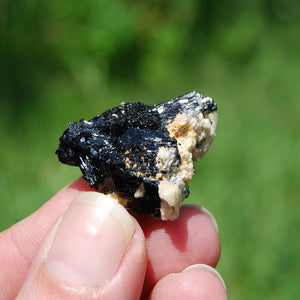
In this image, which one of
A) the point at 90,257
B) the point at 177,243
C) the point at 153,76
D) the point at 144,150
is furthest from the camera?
the point at 153,76

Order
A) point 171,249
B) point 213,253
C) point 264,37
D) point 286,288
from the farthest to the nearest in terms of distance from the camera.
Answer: point 264,37 → point 286,288 → point 213,253 → point 171,249

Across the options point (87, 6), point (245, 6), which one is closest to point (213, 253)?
point (87, 6)

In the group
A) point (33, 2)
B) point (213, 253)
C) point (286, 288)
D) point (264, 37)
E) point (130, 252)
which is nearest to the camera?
point (130, 252)

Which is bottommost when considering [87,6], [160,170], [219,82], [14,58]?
[219,82]

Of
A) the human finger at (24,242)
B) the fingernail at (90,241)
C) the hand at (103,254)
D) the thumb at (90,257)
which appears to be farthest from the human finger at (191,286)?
the human finger at (24,242)

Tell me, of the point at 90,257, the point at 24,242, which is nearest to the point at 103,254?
the point at 90,257

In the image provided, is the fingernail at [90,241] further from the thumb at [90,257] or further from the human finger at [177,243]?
the human finger at [177,243]

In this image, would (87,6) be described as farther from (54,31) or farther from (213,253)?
(213,253)

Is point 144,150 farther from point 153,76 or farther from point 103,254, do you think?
point 153,76
